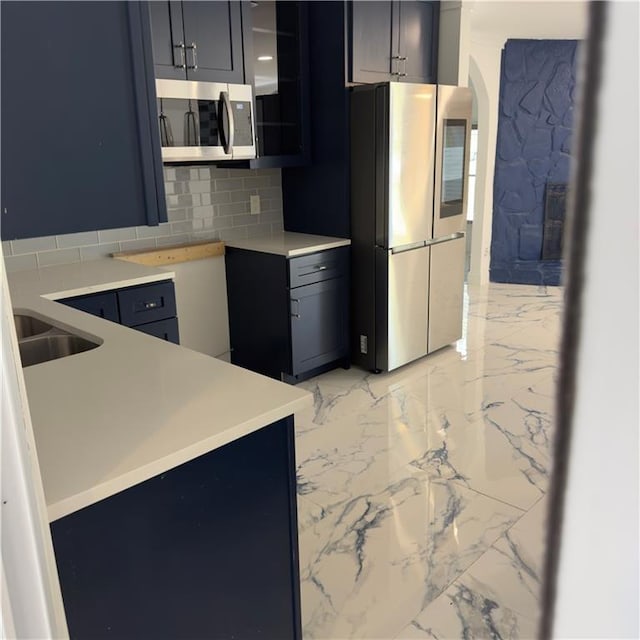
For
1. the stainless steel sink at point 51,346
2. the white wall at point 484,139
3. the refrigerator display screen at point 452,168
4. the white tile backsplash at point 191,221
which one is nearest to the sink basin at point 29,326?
the stainless steel sink at point 51,346

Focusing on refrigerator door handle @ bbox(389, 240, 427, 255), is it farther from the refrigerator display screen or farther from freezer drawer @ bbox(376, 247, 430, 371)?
the refrigerator display screen

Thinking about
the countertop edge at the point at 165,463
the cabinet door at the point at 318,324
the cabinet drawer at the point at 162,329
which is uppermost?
the countertop edge at the point at 165,463

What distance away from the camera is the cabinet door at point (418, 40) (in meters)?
3.87

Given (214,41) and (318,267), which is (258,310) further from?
(214,41)

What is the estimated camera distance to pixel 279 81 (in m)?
3.67

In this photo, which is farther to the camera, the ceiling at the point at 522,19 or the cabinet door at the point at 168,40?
the ceiling at the point at 522,19

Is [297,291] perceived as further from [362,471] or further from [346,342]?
[362,471]

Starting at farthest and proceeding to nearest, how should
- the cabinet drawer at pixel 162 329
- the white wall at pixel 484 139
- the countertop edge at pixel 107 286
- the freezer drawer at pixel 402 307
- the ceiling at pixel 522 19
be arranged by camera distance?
the white wall at pixel 484 139 → the ceiling at pixel 522 19 → the freezer drawer at pixel 402 307 → the cabinet drawer at pixel 162 329 → the countertop edge at pixel 107 286

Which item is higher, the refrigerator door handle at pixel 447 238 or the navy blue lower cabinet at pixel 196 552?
the refrigerator door handle at pixel 447 238

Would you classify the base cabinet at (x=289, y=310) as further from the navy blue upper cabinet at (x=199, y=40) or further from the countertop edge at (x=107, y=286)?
the navy blue upper cabinet at (x=199, y=40)

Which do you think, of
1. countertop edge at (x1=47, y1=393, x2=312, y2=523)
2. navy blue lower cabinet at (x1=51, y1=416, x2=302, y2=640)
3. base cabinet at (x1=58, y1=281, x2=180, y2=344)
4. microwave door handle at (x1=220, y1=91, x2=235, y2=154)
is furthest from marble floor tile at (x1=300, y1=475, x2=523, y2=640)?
microwave door handle at (x1=220, y1=91, x2=235, y2=154)

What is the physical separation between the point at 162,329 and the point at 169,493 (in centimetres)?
173

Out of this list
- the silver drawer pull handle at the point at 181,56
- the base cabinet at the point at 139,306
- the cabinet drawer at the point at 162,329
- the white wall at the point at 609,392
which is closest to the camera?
the white wall at the point at 609,392

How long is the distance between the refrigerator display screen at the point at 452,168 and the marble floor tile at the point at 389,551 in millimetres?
1959
